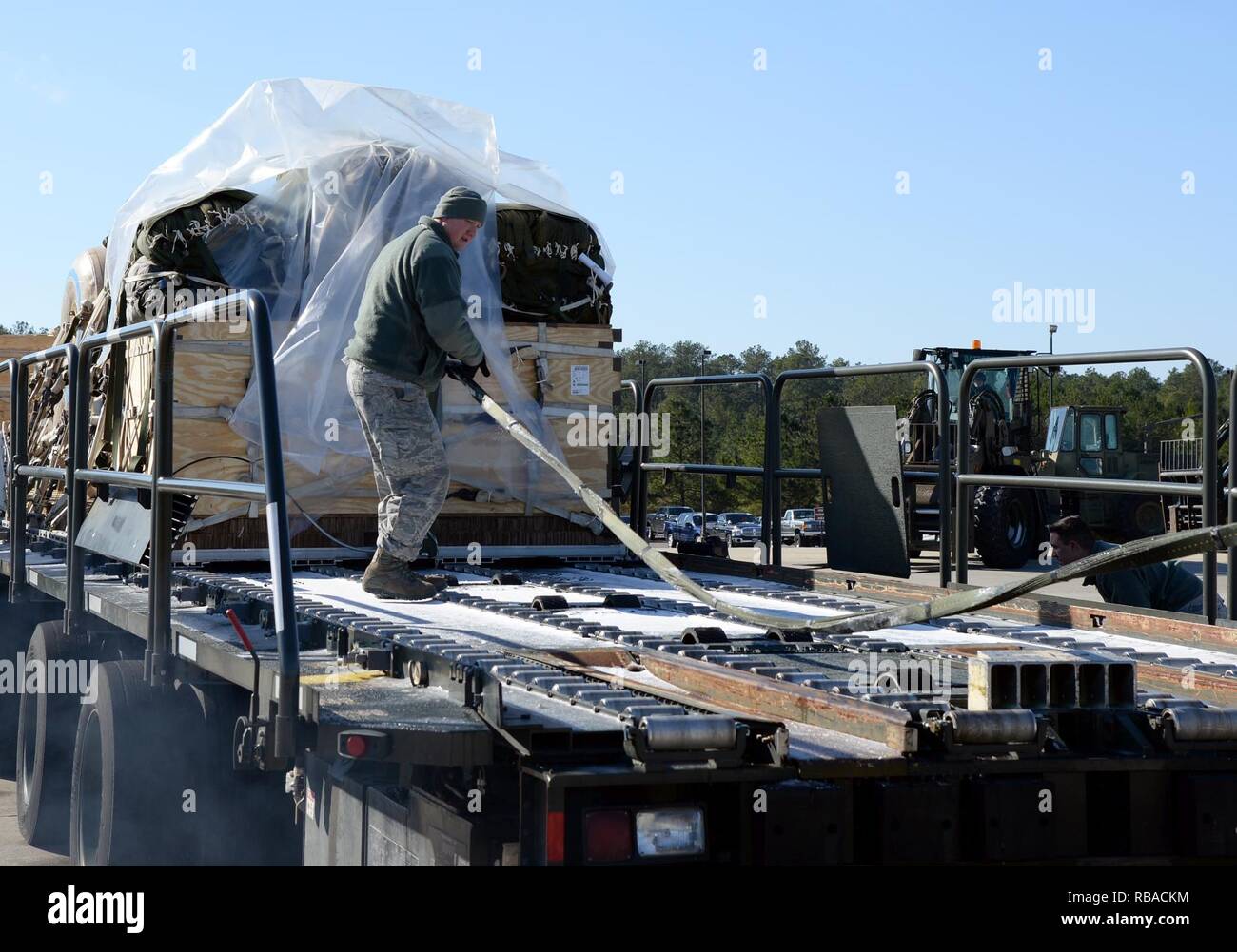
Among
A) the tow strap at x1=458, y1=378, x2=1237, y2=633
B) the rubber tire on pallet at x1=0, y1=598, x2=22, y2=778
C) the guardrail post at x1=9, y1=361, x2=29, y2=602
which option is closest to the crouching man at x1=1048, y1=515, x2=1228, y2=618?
Result: the tow strap at x1=458, y1=378, x2=1237, y2=633

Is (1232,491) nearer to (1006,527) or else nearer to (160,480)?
(160,480)

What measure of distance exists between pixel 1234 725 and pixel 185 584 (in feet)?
14.8

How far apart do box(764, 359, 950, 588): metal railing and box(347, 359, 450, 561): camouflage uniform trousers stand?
1.98 metres

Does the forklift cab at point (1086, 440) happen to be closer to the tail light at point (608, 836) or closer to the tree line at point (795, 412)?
the tree line at point (795, 412)

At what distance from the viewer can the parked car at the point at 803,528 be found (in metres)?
35.5

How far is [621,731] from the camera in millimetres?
3498

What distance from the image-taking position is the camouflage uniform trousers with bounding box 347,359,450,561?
680 centimetres

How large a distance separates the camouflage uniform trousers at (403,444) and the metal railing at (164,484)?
39.4 inches
